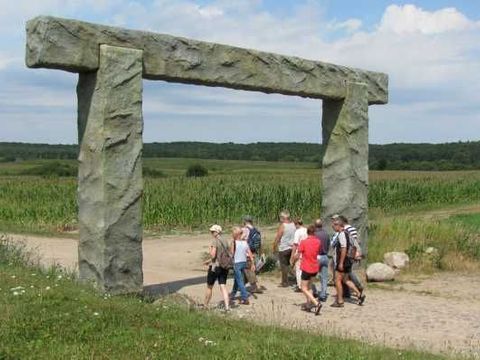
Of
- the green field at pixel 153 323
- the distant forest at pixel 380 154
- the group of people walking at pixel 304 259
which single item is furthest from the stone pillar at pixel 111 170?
the distant forest at pixel 380 154

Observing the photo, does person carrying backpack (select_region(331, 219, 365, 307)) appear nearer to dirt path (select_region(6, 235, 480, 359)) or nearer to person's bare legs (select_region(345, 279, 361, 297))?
person's bare legs (select_region(345, 279, 361, 297))

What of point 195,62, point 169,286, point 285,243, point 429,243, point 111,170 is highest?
point 195,62

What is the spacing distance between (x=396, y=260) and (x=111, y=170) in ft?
26.3

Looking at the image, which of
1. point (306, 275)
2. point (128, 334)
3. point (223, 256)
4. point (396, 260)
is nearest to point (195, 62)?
point (223, 256)

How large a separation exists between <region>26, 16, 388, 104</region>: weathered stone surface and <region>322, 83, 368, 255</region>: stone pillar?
1.44 ft

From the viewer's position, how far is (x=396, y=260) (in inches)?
649

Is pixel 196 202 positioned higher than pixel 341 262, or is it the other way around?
pixel 341 262

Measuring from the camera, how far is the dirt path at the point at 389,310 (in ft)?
34.0

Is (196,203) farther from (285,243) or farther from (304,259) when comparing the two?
(304,259)

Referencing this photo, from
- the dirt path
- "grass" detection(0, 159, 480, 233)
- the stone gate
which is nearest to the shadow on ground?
the dirt path

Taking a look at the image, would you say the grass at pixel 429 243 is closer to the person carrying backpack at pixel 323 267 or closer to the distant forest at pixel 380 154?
the person carrying backpack at pixel 323 267

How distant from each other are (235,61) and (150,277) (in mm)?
5382

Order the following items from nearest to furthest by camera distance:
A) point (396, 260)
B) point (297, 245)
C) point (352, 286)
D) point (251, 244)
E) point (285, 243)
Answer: point (352, 286) → point (297, 245) → point (251, 244) → point (285, 243) → point (396, 260)

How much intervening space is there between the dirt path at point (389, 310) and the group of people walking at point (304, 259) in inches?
12.8
